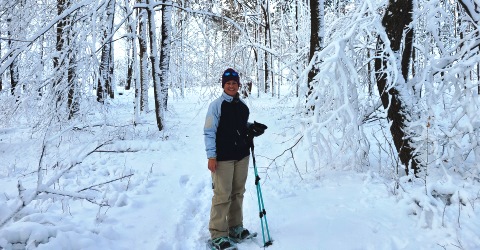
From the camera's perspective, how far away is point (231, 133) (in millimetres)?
3715

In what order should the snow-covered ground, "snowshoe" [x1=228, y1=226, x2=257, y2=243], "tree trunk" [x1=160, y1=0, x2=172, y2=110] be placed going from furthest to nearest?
"tree trunk" [x1=160, y1=0, x2=172, y2=110], "snowshoe" [x1=228, y1=226, x2=257, y2=243], the snow-covered ground

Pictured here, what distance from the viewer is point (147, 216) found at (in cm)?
433

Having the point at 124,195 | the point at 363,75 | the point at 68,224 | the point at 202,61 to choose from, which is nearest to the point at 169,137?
the point at 202,61

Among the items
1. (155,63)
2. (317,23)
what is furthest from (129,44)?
(317,23)

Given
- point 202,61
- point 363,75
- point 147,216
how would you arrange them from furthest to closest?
point 202,61 < point 363,75 < point 147,216

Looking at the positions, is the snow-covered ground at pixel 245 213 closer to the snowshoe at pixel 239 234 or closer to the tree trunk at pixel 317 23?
the snowshoe at pixel 239 234

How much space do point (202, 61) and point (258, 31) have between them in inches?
713

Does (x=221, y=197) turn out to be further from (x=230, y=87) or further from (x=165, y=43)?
(x=165, y=43)

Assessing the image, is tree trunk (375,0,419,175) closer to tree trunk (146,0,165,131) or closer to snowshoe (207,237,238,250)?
snowshoe (207,237,238,250)

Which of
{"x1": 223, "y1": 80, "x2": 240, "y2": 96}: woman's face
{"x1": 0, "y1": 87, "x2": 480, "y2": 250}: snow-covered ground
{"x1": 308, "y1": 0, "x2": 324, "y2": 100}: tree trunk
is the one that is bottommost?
{"x1": 0, "y1": 87, "x2": 480, "y2": 250}: snow-covered ground

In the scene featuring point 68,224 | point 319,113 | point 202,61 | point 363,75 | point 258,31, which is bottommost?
point 68,224

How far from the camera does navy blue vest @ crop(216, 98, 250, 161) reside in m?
3.68

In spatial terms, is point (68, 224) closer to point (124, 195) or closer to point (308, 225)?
point (124, 195)

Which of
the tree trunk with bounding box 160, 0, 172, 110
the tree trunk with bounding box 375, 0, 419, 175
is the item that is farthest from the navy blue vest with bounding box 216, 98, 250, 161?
the tree trunk with bounding box 160, 0, 172, 110
